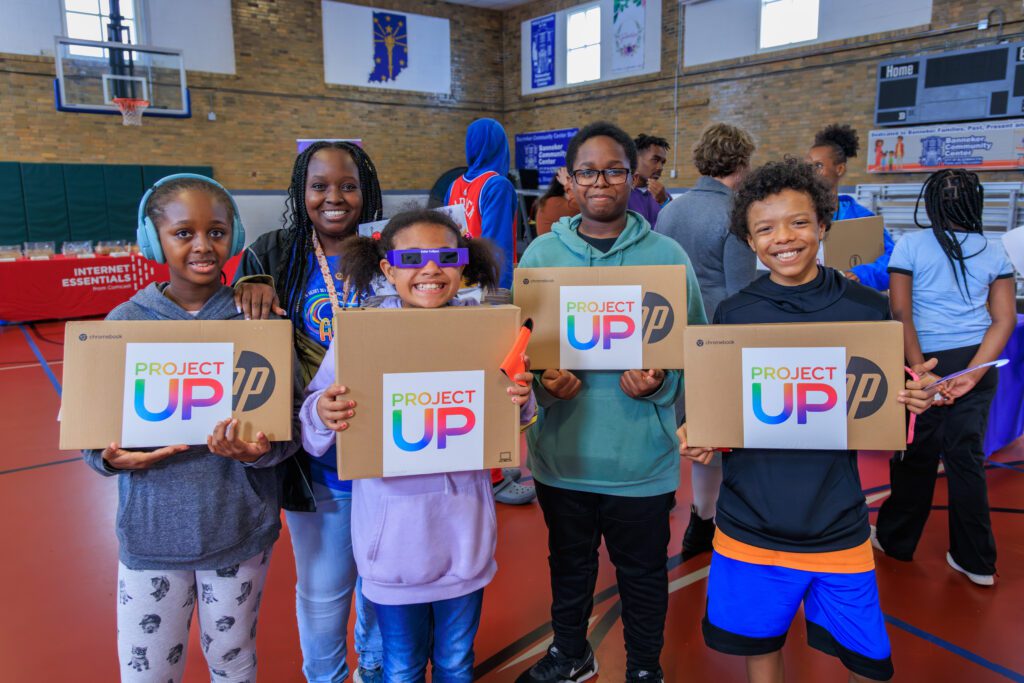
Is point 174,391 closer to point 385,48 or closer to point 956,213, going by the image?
point 956,213

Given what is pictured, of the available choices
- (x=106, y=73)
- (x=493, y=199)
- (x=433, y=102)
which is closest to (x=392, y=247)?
(x=493, y=199)

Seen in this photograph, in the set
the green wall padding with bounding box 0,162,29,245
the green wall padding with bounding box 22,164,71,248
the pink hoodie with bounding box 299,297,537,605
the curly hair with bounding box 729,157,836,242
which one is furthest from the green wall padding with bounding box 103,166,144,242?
the curly hair with bounding box 729,157,836,242

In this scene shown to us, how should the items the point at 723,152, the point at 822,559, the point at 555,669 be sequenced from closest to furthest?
the point at 822,559 < the point at 555,669 < the point at 723,152

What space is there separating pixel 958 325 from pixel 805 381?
4.91 feet

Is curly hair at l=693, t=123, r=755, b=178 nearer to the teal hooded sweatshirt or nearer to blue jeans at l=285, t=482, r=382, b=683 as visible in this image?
the teal hooded sweatshirt

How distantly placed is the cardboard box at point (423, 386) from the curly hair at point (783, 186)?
2.12ft

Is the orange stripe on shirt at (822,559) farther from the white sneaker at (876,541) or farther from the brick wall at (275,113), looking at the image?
the brick wall at (275,113)

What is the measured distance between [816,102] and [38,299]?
1068 cm

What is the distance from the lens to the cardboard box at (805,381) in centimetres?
136

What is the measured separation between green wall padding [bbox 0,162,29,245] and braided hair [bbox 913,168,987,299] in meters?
12.1

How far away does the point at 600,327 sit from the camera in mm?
1555

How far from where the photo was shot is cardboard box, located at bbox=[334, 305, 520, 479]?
130cm

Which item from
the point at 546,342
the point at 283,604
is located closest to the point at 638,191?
the point at 546,342

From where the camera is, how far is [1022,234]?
67.1 inches
